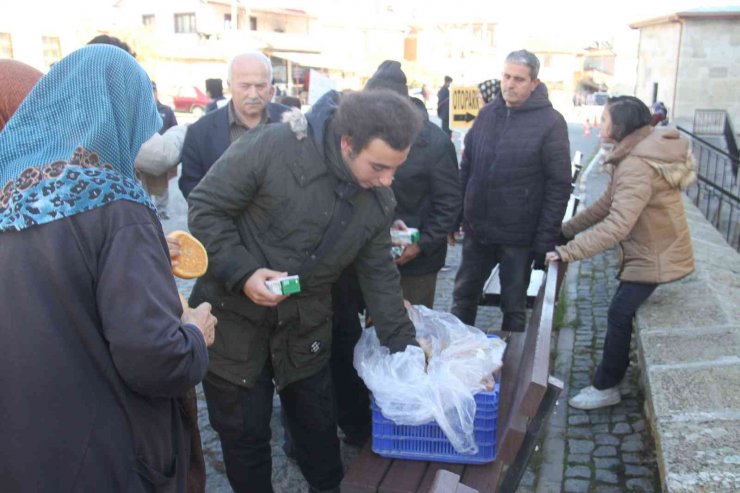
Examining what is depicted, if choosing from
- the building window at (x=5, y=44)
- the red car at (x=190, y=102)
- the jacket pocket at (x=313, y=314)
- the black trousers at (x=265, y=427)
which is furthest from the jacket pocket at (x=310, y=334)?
the building window at (x=5, y=44)

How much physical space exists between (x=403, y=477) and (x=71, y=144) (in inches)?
67.0

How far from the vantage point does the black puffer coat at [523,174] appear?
3.95 m

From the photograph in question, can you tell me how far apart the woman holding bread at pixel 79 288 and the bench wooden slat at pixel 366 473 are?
1033 mm

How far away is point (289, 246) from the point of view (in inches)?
98.0

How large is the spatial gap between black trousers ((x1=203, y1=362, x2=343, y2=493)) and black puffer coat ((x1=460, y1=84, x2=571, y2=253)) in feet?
5.76

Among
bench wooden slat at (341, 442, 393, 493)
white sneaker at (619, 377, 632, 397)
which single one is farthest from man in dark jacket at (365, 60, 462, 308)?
white sneaker at (619, 377, 632, 397)

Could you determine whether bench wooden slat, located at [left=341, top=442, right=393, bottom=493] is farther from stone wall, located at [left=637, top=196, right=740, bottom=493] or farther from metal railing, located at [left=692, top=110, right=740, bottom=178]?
metal railing, located at [left=692, top=110, right=740, bottom=178]

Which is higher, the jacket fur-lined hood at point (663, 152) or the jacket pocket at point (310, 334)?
Result: the jacket fur-lined hood at point (663, 152)

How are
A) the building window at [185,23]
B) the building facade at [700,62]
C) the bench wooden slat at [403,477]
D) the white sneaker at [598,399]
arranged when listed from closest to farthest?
1. the bench wooden slat at [403,477]
2. the white sneaker at [598,399]
3. the building facade at [700,62]
4. the building window at [185,23]

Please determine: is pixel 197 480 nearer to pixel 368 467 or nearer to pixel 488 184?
pixel 368 467

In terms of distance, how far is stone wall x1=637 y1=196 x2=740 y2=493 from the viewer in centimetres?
237

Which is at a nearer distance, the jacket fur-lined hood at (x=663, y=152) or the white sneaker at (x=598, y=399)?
the jacket fur-lined hood at (x=663, y=152)

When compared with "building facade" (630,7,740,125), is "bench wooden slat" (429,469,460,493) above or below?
below

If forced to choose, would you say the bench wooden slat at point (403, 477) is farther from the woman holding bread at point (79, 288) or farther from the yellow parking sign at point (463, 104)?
the yellow parking sign at point (463, 104)
